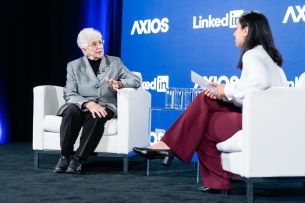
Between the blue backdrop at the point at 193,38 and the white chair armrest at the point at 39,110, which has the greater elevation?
the blue backdrop at the point at 193,38

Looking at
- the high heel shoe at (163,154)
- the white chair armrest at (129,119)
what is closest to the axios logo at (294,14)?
the white chair armrest at (129,119)

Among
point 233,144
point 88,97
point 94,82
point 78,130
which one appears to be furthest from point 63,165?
Answer: point 233,144

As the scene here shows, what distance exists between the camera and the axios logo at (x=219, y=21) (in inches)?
177

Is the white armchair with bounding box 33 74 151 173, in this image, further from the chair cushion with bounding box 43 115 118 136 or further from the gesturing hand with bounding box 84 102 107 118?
the gesturing hand with bounding box 84 102 107 118

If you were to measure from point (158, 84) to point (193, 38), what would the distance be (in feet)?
1.90

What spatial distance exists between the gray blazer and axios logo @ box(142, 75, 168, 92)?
920mm

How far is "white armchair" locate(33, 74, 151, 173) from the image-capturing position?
3.80 metres

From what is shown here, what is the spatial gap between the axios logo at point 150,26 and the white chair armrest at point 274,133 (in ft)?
8.13

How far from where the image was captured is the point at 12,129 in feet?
20.9

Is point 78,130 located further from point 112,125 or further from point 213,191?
point 213,191

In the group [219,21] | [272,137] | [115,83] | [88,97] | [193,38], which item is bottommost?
[272,137]

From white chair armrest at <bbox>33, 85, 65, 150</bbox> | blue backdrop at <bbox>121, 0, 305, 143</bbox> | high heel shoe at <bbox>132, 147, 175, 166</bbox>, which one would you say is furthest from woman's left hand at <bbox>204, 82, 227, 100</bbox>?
white chair armrest at <bbox>33, 85, 65, 150</bbox>

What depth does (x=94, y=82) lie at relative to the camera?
4.05 m

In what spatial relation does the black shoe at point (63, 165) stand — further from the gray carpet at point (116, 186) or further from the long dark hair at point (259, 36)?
the long dark hair at point (259, 36)
